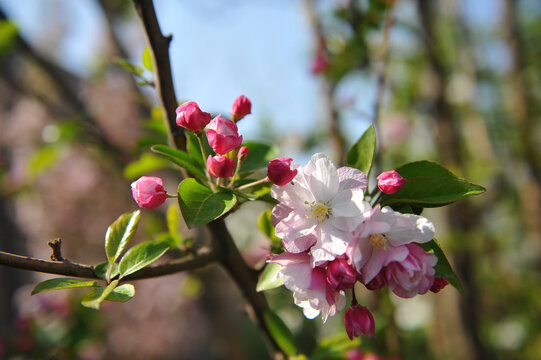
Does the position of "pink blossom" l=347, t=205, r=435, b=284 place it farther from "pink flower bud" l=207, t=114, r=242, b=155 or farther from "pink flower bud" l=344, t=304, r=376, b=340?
"pink flower bud" l=207, t=114, r=242, b=155

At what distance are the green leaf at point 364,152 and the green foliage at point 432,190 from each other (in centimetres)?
6

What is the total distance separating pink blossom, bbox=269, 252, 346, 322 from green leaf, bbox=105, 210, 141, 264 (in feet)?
0.77

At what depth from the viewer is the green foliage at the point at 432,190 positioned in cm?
57

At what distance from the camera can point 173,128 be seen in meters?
0.72

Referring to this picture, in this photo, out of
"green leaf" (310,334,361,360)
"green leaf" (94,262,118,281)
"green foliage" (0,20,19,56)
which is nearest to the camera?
"green leaf" (94,262,118,281)

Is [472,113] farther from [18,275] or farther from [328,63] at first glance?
[18,275]

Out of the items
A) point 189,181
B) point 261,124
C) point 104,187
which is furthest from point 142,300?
point 189,181

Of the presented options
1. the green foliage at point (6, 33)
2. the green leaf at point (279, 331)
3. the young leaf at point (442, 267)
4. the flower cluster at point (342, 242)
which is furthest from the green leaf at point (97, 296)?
the green foliage at point (6, 33)

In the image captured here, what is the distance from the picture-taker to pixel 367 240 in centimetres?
55

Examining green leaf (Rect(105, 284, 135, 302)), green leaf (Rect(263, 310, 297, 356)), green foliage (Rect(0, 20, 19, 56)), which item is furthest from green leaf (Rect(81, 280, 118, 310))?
green foliage (Rect(0, 20, 19, 56))

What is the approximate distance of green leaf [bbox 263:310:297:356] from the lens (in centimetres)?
77

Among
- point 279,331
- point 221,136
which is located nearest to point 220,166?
point 221,136

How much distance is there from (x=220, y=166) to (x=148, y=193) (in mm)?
136

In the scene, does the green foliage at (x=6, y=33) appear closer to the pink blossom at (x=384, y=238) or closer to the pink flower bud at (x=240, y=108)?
the pink flower bud at (x=240, y=108)
